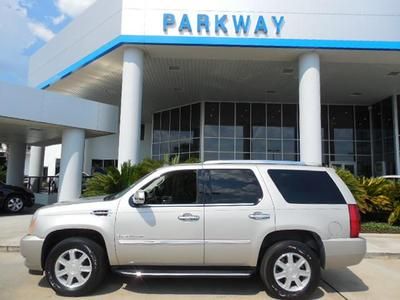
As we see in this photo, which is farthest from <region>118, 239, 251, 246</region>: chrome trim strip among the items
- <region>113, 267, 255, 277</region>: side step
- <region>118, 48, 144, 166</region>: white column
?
<region>118, 48, 144, 166</region>: white column

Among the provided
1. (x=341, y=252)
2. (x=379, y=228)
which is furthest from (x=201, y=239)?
(x=379, y=228)

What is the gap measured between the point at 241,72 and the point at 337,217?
14004 mm

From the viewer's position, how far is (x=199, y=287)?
5770mm

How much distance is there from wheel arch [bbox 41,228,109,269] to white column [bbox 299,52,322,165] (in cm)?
1072

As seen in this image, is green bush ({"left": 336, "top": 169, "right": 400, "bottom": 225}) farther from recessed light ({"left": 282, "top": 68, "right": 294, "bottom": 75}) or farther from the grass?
recessed light ({"left": 282, "top": 68, "right": 294, "bottom": 75})

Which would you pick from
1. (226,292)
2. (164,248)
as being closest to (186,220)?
(164,248)

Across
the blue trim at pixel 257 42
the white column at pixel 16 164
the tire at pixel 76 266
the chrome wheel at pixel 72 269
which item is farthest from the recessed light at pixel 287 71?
the white column at pixel 16 164

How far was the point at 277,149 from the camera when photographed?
24.9 m

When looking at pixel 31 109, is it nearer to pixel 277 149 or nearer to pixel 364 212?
pixel 364 212

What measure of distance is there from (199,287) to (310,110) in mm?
10738

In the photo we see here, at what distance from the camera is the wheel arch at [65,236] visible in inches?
214

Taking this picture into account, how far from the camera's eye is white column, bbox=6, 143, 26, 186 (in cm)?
2334

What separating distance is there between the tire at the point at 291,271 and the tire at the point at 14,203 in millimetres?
13377

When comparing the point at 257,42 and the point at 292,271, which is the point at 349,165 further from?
the point at 292,271
